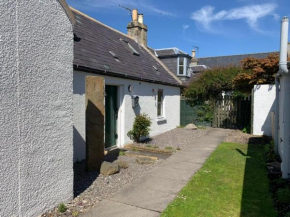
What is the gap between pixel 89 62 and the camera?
766 centimetres

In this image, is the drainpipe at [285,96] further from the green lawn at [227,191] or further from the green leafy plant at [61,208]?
the green leafy plant at [61,208]

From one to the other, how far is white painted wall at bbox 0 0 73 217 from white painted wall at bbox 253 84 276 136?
10256mm

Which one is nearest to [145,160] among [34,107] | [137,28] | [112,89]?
[112,89]

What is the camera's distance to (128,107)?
9586mm

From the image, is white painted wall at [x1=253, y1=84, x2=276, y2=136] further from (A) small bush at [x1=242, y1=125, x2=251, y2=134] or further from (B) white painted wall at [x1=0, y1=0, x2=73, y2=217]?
(B) white painted wall at [x1=0, y1=0, x2=73, y2=217]

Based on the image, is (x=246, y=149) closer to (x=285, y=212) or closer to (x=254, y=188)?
(x=254, y=188)

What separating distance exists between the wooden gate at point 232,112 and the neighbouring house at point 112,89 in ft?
10.5

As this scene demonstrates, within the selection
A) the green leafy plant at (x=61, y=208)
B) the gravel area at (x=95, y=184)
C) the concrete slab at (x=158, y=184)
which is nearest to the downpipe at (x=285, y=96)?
the concrete slab at (x=158, y=184)

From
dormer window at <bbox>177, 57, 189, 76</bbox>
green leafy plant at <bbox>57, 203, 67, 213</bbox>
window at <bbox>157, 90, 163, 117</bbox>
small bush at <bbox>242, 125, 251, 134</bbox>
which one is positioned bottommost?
green leafy plant at <bbox>57, 203, 67, 213</bbox>

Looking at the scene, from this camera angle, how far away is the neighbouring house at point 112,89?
6.90 meters

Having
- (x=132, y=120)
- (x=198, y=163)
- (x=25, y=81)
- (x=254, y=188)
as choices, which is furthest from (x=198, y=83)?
(x=25, y=81)

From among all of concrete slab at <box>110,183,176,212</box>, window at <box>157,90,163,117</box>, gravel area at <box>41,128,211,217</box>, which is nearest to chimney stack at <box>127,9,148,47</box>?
window at <box>157,90,163,117</box>

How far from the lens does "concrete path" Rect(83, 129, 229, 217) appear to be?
13.0 feet

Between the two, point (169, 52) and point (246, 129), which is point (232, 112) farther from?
point (169, 52)
